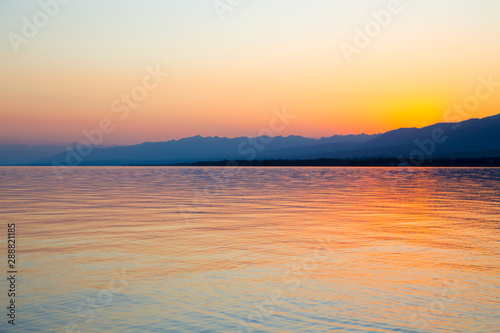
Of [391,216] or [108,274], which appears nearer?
[108,274]

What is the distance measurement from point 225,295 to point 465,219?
1938 centimetres

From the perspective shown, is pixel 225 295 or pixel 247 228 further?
pixel 247 228

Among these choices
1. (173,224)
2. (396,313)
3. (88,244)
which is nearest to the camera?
(396,313)

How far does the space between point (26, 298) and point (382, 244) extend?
12846mm

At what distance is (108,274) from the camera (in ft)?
44.6

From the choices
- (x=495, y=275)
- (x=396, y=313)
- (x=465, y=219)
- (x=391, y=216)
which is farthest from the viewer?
(x=391, y=216)

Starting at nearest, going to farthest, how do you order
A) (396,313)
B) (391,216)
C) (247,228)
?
(396,313)
(247,228)
(391,216)

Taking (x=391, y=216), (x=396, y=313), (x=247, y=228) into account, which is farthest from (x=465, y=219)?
(x=396, y=313)

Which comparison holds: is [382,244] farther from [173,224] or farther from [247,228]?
[173,224]

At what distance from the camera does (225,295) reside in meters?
11.7

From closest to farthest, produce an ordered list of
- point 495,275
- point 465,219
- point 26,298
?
point 26,298 → point 495,275 → point 465,219

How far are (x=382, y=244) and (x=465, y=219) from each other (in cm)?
1042

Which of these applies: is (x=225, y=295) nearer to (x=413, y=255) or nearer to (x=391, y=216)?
(x=413, y=255)

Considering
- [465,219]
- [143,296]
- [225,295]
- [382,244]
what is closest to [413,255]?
[382,244]
